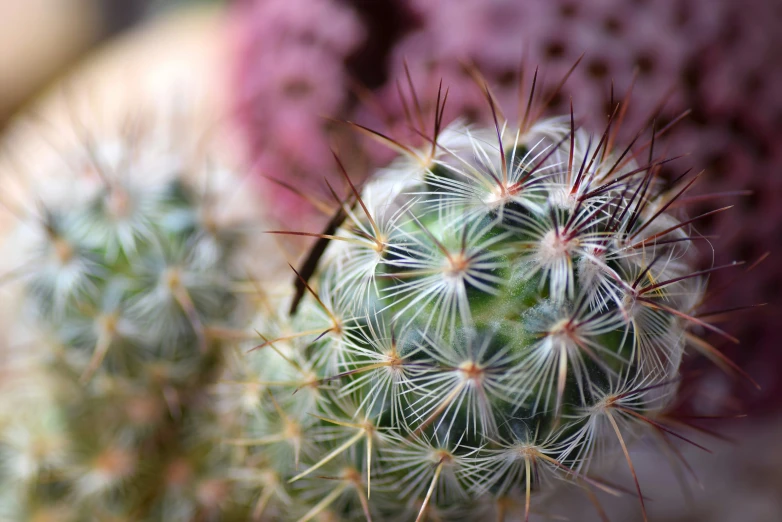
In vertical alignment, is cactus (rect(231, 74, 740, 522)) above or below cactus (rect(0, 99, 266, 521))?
above

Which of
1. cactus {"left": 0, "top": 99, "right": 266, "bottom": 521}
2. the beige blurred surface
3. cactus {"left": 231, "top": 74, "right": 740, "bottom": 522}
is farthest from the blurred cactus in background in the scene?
the beige blurred surface

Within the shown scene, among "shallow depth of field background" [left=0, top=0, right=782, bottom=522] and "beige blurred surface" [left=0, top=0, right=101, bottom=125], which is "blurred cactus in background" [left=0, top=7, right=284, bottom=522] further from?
"beige blurred surface" [left=0, top=0, right=101, bottom=125]

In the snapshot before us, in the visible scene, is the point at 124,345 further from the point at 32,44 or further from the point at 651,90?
the point at 32,44

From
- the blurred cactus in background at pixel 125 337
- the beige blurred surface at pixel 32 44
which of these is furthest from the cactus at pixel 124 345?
the beige blurred surface at pixel 32 44

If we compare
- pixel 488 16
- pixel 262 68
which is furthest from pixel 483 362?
pixel 262 68

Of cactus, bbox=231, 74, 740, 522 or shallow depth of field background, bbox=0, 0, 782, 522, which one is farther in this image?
shallow depth of field background, bbox=0, 0, 782, 522

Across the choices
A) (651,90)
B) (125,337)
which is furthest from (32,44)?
(651,90)
